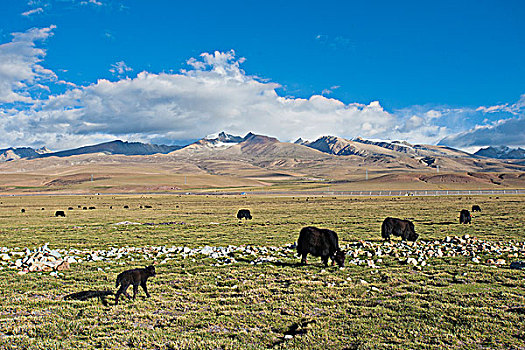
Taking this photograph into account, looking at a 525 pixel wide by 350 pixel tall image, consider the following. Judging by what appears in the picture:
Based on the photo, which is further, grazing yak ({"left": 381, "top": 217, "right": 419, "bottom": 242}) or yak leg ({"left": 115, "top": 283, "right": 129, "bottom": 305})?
grazing yak ({"left": 381, "top": 217, "right": 419, "bottom": 242})

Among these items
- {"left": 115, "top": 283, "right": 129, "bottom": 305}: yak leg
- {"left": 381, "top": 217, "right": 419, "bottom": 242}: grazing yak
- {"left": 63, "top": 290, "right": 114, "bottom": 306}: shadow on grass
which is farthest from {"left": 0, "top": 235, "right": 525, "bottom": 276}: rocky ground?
{"left": 115, "top": 283, "right": 129, "bottom": 305}: yak leg

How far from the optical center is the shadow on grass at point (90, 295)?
10530 mm

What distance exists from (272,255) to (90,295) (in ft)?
28.5

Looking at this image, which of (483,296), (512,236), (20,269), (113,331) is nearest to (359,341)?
(483,296)

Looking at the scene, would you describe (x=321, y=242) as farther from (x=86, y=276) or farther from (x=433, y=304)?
(x=86, y=276)

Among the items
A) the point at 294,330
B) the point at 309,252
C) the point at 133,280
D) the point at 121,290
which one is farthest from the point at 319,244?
the point at 121,290

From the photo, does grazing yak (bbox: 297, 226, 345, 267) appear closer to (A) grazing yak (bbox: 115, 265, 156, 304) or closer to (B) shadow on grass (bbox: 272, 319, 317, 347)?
(B) shadow on grass (bbox: 272, 319, 317, 347)

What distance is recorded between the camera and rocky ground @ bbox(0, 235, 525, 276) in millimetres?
14675

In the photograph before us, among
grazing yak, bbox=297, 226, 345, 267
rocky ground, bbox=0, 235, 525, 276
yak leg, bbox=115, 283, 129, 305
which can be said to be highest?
grazing yak, bbox=297, 226, 345, 267

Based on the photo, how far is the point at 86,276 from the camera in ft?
43.0

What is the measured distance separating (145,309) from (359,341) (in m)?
5.72

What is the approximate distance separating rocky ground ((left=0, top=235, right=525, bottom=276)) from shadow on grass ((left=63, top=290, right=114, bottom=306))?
10.6 ft

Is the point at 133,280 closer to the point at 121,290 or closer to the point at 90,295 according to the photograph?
the point at 121,290

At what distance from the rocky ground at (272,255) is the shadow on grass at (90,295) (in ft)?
10.6
